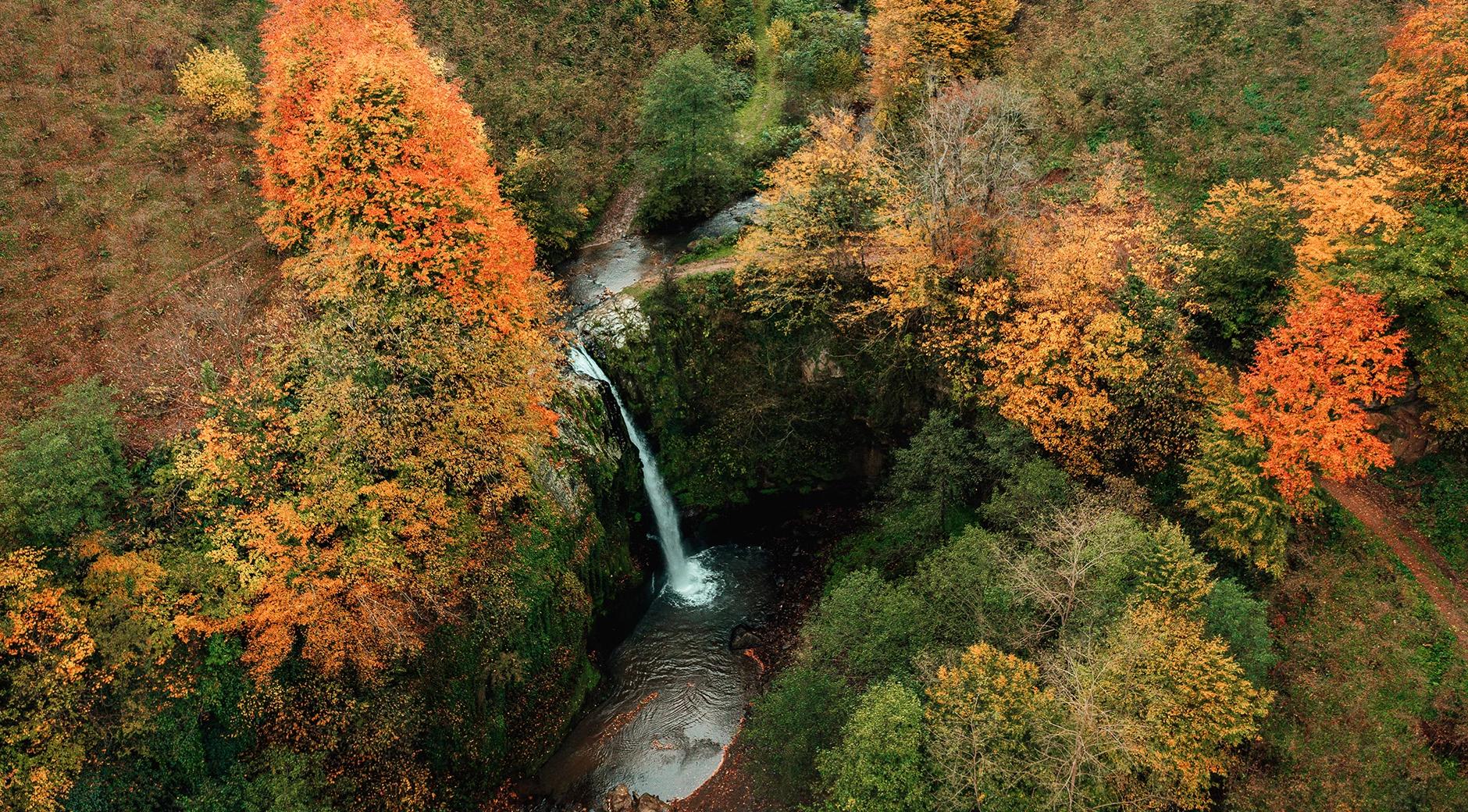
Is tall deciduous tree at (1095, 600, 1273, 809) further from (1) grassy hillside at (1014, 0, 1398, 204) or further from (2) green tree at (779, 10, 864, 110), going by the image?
(2) green tree at (779, 10, 864, 110)

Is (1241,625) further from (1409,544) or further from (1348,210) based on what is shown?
(1348,210)

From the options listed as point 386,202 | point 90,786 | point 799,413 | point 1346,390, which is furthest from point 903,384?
point 90,786

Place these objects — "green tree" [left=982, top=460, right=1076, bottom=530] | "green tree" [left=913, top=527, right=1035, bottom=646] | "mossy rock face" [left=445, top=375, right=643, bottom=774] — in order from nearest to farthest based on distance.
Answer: "green tree" [left=913, top=527, right=1035, bottom=646]
"green tree" [left=982, top=460, right=1076, bottom=530]
"mossy rock face" [left=445, top=375, right=643, bottom=774]

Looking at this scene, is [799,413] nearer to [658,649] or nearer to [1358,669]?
[658,649]

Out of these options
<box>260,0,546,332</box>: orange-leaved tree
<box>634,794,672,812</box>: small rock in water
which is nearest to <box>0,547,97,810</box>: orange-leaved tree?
<box>260,0,546,332</box>: orange-leaved tree

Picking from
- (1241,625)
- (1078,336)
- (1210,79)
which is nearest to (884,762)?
(1241,625)

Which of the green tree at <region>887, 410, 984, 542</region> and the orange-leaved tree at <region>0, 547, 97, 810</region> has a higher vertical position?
the orange-leaved tree at <region>0, 547, 97, 810</region>
